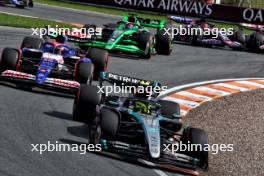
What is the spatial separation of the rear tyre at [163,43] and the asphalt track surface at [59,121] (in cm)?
37

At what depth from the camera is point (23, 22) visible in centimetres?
2814

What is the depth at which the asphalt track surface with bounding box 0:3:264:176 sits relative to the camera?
9.50 m

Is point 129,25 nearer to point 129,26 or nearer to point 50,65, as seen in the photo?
point 129,26

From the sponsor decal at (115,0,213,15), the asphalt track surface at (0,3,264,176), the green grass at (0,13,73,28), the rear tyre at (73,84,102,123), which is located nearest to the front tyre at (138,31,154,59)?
the asphalt track surface at (0,3,264,176)

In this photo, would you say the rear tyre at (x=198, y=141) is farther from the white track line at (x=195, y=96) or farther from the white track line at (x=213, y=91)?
the white track line at (x=213, y=91)

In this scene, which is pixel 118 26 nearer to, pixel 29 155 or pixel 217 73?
pixel 217 73

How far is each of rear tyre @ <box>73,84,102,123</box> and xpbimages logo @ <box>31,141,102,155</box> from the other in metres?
1.32

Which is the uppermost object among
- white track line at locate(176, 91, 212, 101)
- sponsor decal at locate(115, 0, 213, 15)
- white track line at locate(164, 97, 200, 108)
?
sponsor decal at locate(115, 0, 213, 15)

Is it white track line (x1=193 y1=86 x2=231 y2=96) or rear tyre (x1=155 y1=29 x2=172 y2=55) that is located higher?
rear tyre (x1=155 y1=29 x2=172 y2=55)

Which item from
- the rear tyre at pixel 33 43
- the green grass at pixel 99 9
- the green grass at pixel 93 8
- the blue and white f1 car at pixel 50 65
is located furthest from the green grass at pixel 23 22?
the blue and white f1 car at pixel 50 65

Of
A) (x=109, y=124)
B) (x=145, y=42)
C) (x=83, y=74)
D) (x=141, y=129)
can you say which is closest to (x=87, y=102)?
(x=141, y=129)

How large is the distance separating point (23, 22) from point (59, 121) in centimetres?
1669

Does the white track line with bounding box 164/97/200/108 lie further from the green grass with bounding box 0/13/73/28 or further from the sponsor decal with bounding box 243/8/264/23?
the sponsor decal with bounding box 243/8/264/23

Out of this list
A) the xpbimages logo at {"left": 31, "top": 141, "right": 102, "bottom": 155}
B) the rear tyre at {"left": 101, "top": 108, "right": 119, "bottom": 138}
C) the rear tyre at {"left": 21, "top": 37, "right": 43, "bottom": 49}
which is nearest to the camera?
the xpbimages logo at {"left": 31, "top": 141, "right": 102, "bottom": 155}
